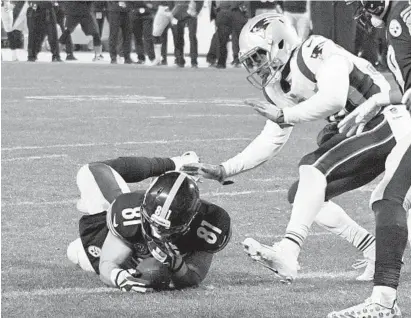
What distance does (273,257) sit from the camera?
4535mm

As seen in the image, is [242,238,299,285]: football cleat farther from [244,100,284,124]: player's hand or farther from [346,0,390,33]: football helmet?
[346,0,390,33]: football helmet

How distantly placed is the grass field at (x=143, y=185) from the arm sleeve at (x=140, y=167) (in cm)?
53

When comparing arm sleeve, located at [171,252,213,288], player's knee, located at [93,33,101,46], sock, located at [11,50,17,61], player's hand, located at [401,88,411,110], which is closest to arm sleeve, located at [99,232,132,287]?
arm sleeve, located at [171,252,213,288]

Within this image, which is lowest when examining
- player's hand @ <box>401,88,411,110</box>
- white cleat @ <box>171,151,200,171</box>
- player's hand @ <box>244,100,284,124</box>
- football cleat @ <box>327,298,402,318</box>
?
football cleat @ <box>327,298,402,318</box>

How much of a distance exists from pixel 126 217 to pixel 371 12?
137 centimetres

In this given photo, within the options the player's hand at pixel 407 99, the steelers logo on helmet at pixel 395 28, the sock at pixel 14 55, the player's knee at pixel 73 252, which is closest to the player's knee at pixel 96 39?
the sock at pixel 14 55

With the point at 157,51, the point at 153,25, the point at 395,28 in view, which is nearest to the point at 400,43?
the point at 395,28

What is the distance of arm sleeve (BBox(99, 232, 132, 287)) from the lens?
4.93 m

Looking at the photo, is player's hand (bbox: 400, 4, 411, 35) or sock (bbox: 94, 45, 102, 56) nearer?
player's hand (bbox: 400, 4, 411, 35)

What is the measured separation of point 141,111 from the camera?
12.3 m

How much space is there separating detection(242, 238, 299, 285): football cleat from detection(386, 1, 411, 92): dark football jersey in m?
0.84

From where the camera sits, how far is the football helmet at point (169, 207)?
183 inches

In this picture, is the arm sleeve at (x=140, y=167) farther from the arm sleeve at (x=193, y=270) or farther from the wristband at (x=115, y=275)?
the wristband at (x=115, y=275)

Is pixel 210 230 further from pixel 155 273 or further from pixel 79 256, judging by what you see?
pixel 79 256
